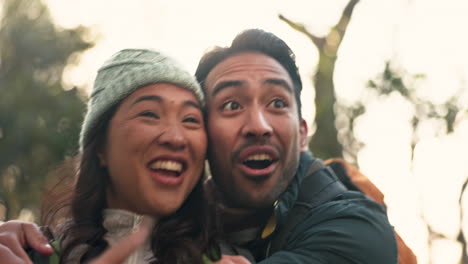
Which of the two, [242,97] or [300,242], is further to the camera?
[242,97]

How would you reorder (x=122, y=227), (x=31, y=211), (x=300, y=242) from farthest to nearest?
(x=31, y=211)
(x=300, y=242)
(x=122, y=227)

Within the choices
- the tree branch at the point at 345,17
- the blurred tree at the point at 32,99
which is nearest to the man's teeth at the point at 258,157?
the tree branch at the point at 345,17

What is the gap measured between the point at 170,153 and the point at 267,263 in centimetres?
76

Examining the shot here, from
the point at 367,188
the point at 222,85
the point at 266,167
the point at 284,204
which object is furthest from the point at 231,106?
the point at 367,188

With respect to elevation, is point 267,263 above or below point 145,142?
below

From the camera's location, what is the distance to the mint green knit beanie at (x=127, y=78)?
3.62 meters

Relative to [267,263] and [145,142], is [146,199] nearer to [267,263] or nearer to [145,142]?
[145,142]

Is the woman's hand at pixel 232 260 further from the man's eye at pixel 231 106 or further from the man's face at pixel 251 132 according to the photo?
the man's eye at pixel 231 106

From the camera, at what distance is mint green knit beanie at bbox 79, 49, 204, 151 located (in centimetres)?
362

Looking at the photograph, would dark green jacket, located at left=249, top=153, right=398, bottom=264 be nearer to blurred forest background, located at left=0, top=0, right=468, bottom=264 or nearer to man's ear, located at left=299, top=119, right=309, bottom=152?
man's ear, located at left=299, top=119, right=309, bottom=152

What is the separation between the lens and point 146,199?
3504 millimetres

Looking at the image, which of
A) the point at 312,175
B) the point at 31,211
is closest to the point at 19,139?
the point at 31,211

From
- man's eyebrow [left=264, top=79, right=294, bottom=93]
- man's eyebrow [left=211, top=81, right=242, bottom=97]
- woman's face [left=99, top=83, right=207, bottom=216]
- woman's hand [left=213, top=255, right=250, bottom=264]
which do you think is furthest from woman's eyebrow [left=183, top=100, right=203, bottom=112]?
woman's hand [left=213, top=255, right=250, bottom=264]

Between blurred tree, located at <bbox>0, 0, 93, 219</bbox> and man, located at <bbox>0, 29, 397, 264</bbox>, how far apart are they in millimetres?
10720
